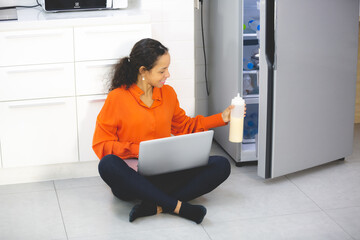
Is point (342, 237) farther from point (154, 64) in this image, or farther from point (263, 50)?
point (154, 64)

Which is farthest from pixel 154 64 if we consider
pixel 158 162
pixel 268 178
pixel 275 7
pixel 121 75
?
pixel 268 178

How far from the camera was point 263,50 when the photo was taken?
2.60 meters

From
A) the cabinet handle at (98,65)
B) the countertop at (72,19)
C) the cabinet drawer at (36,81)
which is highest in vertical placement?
the countertop at (72,19)

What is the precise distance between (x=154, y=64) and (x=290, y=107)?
0.75 m

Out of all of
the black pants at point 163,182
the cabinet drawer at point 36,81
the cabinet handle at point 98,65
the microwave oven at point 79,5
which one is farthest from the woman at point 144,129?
the microwave oven at point 79,5

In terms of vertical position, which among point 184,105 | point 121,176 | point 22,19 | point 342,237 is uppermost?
point 22,19

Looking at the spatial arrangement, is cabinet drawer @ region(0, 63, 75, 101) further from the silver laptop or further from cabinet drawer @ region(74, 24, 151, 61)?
the silver laptop

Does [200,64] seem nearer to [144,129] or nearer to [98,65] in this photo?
[98,65]

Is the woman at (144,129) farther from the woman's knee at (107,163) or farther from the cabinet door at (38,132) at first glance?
the cabinet door at (38,132)

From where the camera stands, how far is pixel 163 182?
2.55 metres

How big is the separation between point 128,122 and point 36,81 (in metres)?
0.57

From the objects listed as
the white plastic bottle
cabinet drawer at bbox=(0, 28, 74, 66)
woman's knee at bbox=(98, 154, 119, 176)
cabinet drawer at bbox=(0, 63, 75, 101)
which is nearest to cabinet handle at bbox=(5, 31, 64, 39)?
cabinet drawer at bbox=(0, 28, 74, 66)

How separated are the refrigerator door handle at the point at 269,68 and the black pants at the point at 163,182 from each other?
29 centimetres

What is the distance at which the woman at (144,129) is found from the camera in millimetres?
2432
